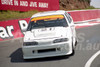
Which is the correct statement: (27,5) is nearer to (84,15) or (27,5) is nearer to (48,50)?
(84,15)

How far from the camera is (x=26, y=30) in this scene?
8617mm

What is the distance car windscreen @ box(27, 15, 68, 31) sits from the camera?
28.2 ft

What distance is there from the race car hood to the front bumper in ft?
1.17

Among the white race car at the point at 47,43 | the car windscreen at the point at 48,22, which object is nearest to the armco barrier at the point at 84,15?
the car windscreen at the point at 48,22

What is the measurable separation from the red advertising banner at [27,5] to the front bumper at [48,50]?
12.6 metres

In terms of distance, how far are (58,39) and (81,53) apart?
50.5 inches

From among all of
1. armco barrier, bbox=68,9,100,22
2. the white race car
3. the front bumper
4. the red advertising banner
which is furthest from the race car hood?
the red advertising banner

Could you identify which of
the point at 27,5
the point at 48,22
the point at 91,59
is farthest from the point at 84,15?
the point at 91,59

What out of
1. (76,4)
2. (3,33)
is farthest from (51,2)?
(76,4)

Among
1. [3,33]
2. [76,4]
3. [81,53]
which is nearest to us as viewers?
[81,53]

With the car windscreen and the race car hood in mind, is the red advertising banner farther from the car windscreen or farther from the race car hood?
the race car hood

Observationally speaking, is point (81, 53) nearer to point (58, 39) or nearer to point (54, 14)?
point (58, 39)

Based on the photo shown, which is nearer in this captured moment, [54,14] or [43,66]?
[43,66]

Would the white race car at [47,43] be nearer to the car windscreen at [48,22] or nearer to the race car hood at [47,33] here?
the race car hood at [47,33]
